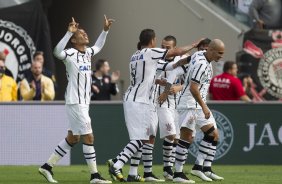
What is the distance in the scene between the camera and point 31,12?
26469 mm

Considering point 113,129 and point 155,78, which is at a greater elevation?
point 155,78

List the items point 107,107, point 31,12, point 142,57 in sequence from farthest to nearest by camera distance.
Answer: point 31,12
point 107,107
point 142,57

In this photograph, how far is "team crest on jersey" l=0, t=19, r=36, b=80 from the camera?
26.4 metres

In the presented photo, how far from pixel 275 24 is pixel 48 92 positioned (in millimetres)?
7044

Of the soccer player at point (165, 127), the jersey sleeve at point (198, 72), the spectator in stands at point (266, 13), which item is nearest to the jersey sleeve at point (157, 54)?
the jersey sleeve at point (198, 72)

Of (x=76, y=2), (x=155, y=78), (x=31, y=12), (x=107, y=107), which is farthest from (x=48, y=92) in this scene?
(x=76, y=2)

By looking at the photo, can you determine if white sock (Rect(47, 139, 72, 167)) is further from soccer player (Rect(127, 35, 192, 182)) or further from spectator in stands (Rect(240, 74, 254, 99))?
spectator in stands (Rect(240, 74, 254, 99))

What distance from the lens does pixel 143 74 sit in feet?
55.7

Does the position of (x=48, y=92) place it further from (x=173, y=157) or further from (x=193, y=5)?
(x=193, y=5)

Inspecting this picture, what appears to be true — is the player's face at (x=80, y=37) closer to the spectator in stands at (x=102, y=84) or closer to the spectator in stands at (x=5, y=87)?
the spectator in stands at (x=5, y=87)

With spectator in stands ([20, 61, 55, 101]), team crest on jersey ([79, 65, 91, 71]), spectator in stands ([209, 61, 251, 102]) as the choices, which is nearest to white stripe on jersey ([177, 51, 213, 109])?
team crest on jersey ([79, 65, 91, 71])

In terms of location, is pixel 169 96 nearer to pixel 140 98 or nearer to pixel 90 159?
pixel 140 98

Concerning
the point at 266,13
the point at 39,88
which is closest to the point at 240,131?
the point at 39,88

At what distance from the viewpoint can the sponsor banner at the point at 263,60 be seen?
26.2 m
